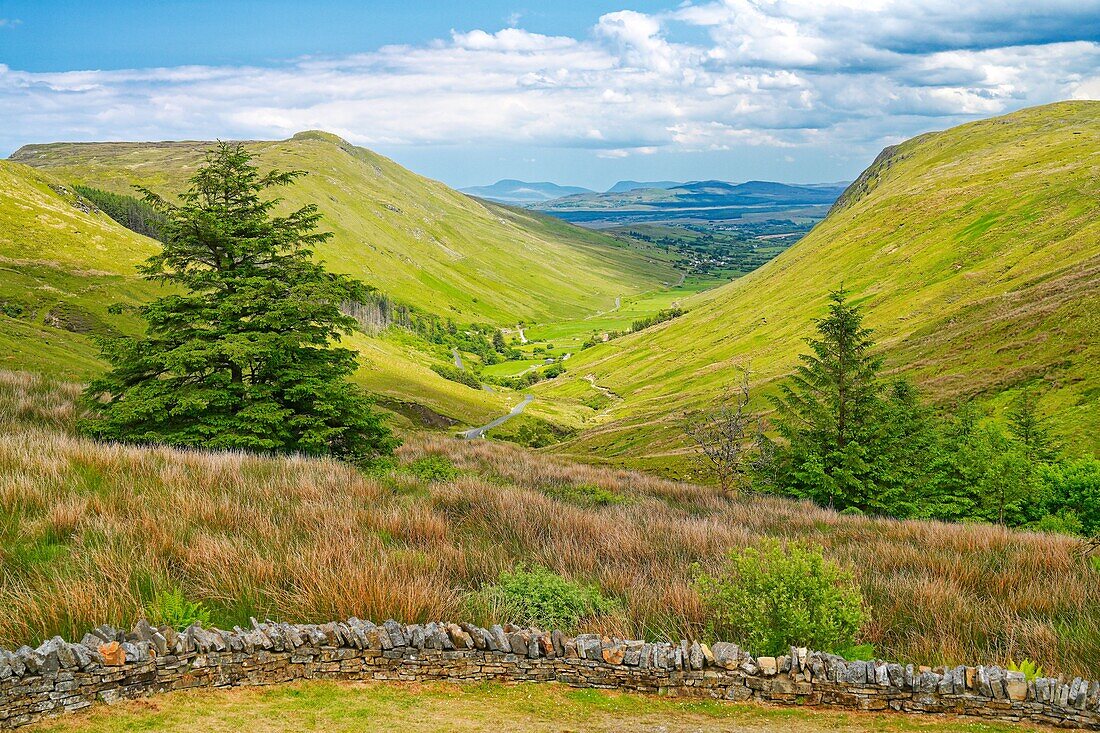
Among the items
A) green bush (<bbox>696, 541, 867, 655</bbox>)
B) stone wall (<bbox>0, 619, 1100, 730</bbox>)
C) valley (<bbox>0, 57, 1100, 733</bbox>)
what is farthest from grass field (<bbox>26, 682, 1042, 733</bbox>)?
green bush (<bbox>696, 541, 867, 655</bbox>)

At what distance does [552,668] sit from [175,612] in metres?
3.83

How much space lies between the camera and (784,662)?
643cm

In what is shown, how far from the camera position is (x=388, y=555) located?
8.23m

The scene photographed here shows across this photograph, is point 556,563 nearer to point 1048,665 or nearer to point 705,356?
point 1048,665

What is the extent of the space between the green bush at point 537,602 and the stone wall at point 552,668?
1.97 ft

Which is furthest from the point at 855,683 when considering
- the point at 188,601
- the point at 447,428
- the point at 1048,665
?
the point at 447,428

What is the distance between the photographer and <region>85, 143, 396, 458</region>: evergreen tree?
52.7 ft

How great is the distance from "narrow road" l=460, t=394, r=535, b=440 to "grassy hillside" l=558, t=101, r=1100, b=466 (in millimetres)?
19097

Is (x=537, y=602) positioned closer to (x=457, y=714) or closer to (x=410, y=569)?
(x=410, y=569)

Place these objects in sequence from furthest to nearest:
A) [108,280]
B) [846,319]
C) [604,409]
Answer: [604,409] → [108,280] → [846,319]

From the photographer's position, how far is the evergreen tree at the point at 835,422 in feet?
88.7

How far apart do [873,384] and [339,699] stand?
93.7ft

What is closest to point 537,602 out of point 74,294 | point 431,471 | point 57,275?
point 431,471

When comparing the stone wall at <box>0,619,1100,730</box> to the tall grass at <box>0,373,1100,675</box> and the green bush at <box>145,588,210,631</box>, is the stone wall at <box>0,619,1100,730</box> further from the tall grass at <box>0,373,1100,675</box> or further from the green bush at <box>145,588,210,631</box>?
the tall grass at <box>0,373,1100,675</box>
